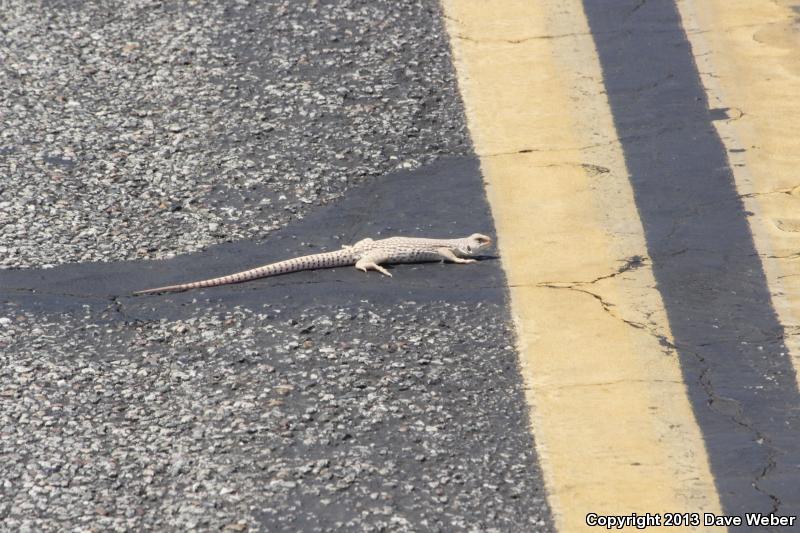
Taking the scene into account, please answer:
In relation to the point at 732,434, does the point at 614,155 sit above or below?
above

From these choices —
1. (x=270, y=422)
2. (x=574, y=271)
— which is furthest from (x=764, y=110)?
(x=270, y=422)

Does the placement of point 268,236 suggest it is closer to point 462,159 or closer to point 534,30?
point 462,159

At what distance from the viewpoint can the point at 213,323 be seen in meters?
6.48

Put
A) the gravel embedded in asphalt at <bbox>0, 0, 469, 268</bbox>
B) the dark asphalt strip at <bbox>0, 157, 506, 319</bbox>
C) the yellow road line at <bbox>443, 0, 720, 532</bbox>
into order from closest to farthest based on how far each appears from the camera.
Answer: the yellow road line at <bbox>443, 0, 720, 532</bbox>
the dark asphalt strip at <bbox>0, 157, 506, 319</bbox>
the gravel embedded in asphalt at <bbox>0, 0, 469, 268</bbox>

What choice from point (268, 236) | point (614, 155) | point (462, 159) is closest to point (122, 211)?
point (268, 236)

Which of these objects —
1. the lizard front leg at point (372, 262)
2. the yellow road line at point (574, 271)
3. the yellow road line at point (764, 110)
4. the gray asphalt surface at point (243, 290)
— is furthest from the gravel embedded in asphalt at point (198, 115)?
the yellow road line at point (764, 110)

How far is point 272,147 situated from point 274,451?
2627 mm

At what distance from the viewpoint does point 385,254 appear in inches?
273

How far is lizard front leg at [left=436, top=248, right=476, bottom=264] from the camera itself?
6.91 m

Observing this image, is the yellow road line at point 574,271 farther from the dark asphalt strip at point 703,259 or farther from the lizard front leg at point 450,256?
the lizard front leg at point 450,256

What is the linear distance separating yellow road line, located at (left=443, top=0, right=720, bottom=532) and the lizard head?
132 millimetres

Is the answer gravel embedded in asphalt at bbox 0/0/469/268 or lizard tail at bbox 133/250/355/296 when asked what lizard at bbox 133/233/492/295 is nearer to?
lizard tail at bbox 133/250/355/296

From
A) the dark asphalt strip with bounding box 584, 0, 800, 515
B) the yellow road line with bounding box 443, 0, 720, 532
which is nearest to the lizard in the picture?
the yellow road line with bounding box 443, 0, 720, 532

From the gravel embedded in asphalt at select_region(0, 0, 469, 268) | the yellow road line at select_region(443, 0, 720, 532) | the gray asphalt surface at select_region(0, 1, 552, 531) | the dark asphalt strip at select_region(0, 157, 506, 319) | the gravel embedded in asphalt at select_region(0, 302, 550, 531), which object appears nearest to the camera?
the gravel embedded in asphalt at select_region(0, 302, 550, 531)
